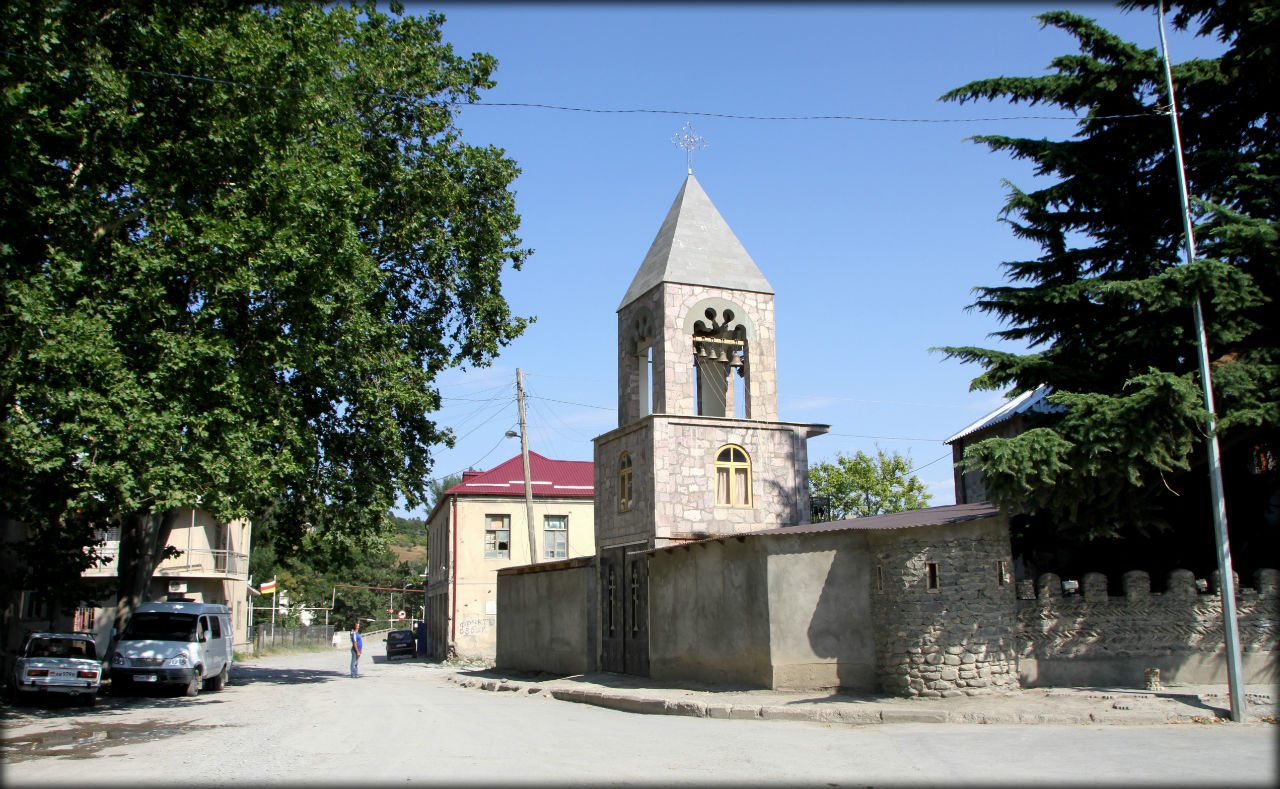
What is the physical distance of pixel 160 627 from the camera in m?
22.8

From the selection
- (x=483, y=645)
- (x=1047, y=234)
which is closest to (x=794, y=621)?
(x=1047, y=234)

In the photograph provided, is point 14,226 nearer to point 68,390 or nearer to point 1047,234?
point 68,390

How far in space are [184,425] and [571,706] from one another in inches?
365

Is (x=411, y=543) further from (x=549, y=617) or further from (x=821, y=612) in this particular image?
(x=821, y=612)

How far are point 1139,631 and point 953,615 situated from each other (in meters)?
2.87

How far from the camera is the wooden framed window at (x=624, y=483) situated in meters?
25.3

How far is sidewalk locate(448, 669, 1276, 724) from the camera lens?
13.3 m

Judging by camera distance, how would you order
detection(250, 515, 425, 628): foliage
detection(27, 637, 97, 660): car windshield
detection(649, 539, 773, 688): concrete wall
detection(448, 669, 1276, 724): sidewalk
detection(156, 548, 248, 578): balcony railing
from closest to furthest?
detection(448, 669, 1276, 724): sidewalk
detection(649, 539, 773, 688): concrete wall
detection(27, 637, 97, 660): car windshield
detection(156, 548, 248, 578): balcony railing
detection(250, 515, 425, 628): foliage

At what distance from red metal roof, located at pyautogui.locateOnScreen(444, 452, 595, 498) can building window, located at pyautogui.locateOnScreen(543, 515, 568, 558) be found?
1179mm

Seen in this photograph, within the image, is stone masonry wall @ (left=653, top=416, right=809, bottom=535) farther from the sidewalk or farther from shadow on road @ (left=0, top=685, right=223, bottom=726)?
shadow on road @ (left=0, top=685, right=223, bottom=726)

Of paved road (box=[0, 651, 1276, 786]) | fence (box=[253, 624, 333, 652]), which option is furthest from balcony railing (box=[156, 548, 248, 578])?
paved road (box=[0, 651, 1276, 786])

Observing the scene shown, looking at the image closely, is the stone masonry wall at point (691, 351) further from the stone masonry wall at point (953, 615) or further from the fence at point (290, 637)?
the fence at point (290, 637)

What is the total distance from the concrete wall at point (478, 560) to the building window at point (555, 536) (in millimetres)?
199

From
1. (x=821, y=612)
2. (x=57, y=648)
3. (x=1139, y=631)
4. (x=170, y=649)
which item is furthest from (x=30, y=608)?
(x=1139, y=631)
